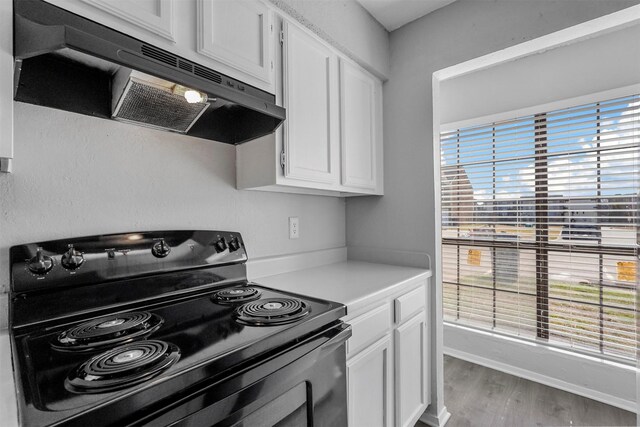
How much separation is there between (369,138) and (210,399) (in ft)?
5.48

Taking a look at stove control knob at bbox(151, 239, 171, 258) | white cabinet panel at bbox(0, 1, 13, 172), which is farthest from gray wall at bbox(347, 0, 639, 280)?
white cabinet panel at bbox(0, 1, 13, 172)

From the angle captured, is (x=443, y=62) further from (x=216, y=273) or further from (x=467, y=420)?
(x=467, y=420)

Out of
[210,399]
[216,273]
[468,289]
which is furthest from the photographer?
[468,289]

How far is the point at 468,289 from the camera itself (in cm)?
277

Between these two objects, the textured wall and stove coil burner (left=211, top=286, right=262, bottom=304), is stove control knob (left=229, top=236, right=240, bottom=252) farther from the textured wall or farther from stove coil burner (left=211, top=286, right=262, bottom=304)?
stove coil burner (left=211, top=286, right=262, bottom=304)

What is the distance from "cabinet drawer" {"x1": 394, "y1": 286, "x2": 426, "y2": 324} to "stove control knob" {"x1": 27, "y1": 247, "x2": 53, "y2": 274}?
4.44 feet

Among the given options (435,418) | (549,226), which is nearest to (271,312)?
(435,418)

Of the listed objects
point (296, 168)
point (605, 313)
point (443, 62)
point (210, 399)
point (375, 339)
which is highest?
point (443, 62)

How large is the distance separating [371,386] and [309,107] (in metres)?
1.32

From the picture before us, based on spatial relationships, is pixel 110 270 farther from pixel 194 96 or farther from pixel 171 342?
pixel 194 96

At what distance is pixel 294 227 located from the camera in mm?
1824

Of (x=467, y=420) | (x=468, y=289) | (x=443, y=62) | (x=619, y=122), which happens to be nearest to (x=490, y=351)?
(x=468, y=289)

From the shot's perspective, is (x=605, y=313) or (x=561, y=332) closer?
(x=605, y=313)

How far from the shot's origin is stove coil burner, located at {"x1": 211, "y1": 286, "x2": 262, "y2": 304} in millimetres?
1122
